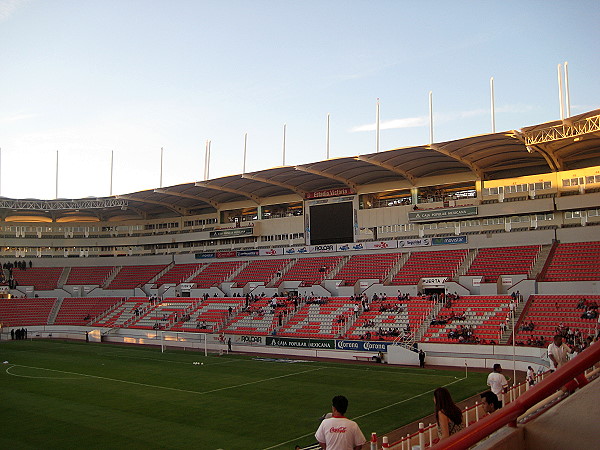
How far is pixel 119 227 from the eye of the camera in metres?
75.2

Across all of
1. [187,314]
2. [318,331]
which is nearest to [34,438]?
[318,331]

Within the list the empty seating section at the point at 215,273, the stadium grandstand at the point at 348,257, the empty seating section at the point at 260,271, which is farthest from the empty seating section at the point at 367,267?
the empty seating section at the point at 215,273

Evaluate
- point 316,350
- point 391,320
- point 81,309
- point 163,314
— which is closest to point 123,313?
point 163,314

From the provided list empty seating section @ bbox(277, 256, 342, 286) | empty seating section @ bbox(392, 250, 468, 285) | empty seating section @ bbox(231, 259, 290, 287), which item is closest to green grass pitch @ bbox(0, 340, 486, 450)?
empty seating section @ bbox(392, 250, 468, 285)

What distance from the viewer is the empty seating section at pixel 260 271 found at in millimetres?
57188

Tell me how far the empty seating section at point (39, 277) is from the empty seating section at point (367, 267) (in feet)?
118

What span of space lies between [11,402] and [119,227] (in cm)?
5182

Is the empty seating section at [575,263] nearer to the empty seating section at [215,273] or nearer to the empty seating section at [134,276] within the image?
the empty seating section at [215,273]

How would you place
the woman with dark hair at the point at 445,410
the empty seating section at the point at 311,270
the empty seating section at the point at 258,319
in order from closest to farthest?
1. the woman with dark hair at the point at 445,410
2. the empty seating section at the point at 258,319
3. the empty seating section at the point at 311,270

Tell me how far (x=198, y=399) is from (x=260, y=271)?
34205mm

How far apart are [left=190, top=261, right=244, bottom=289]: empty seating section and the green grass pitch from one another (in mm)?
21008

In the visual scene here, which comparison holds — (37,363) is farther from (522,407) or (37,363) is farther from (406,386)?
(522,407)

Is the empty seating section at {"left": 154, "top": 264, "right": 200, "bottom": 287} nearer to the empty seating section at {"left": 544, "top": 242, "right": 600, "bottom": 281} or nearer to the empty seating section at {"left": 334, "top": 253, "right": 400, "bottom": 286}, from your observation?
the empty seating section at {"left": 334, "top": 253, "right": 400, "bottom": 286}

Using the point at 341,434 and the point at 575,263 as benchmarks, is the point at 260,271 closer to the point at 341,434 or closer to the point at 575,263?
the point at 575,263
